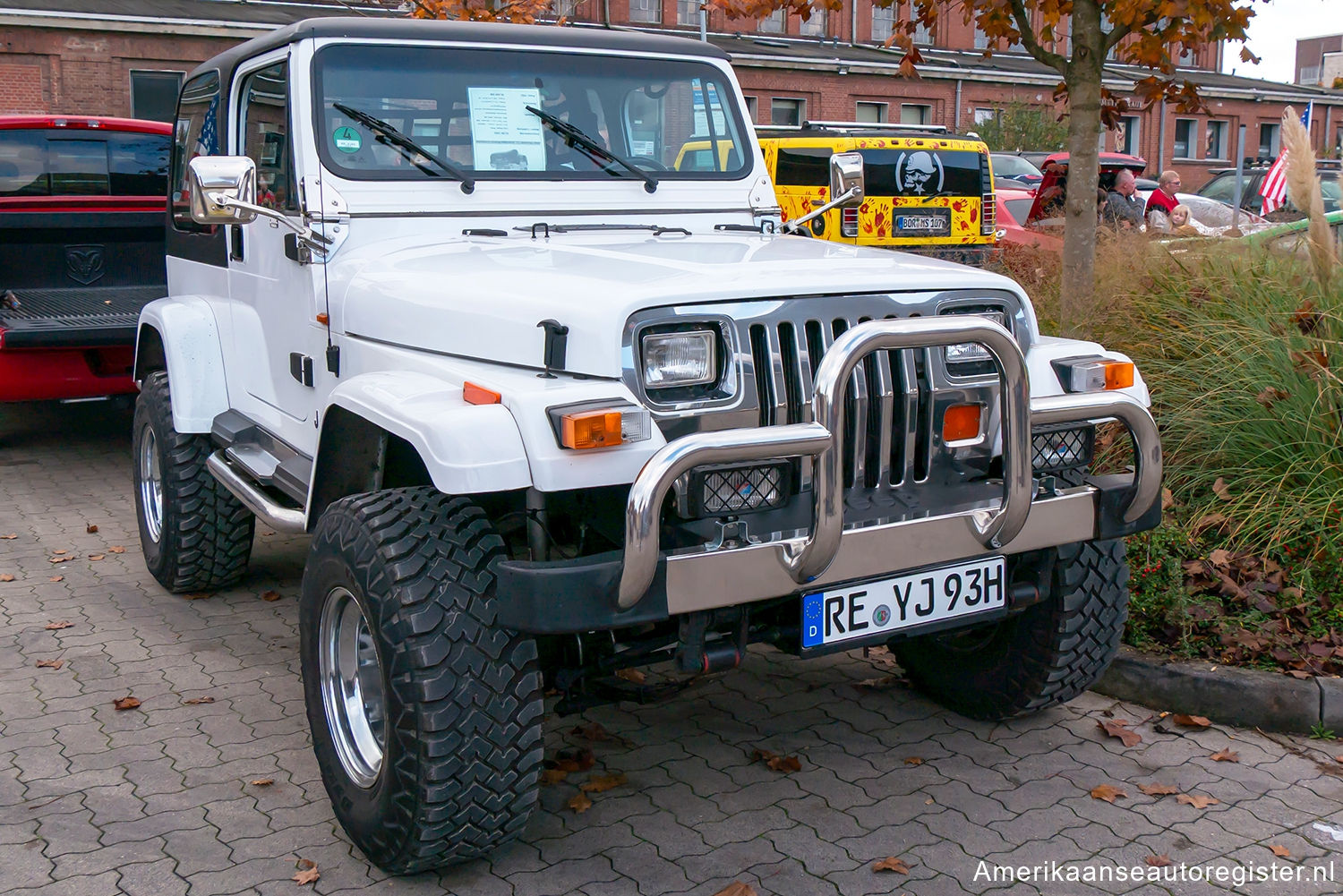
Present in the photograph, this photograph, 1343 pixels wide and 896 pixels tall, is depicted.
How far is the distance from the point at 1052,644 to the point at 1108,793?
44 cm

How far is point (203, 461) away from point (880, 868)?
322 cm

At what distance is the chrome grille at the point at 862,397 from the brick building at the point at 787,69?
4471 mm

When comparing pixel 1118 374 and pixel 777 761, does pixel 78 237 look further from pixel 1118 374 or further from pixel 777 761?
pixel 1118 374

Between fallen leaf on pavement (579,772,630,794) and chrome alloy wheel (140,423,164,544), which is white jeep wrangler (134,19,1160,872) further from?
chrome alloy wheel (140,423,164,544)

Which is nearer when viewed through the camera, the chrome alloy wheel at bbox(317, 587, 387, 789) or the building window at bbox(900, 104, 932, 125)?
the chrome alloy wheel at bbox(317, 587, 387, 789)

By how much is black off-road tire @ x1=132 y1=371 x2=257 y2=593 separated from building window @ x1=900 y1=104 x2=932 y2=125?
31.0 metres

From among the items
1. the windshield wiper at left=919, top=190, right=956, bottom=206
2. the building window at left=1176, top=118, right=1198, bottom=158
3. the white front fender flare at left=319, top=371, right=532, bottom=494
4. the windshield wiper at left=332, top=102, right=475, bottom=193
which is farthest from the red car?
the building window at left=1176, top=118, right=1198, bottom=158

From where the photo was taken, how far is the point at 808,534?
2748 millimetres

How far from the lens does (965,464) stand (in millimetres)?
3131

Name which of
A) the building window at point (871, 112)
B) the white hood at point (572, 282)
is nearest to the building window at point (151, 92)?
the building window at point (871, 112)

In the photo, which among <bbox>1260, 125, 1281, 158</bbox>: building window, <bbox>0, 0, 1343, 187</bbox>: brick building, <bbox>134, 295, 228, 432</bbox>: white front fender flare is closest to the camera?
<bbox>134, 295, 228, 432</bbox>: white front fender flare

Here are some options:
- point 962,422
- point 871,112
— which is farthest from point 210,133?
point 871,112

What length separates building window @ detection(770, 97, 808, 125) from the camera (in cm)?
3122

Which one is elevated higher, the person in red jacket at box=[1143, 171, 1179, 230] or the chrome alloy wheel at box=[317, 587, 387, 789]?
the person in red jacket at box=[1143, 171, 1179, 230]
